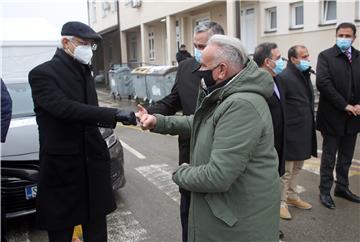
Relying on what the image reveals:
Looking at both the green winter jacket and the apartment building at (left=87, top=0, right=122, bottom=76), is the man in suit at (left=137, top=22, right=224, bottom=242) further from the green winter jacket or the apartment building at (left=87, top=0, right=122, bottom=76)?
the apartment building at (left=87, top=0, right=122, bottom=76)

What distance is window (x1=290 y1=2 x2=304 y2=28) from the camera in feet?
44.2

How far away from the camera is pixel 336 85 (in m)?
4.79

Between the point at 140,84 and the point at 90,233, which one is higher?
the point at 140,84

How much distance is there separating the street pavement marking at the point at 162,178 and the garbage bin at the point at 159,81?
7.27 m

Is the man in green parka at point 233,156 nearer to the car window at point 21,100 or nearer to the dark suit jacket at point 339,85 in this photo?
the dark suit jacket at point 339,85

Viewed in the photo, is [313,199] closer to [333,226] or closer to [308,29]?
[333,226]

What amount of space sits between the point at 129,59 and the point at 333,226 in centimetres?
2766

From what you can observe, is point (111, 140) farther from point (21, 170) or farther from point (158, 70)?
point (158, 70)

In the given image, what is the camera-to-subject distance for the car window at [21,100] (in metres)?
5.61

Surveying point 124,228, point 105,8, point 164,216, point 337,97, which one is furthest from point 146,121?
point 105,8

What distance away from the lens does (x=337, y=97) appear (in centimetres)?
468

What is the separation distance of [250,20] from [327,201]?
38.8 ft

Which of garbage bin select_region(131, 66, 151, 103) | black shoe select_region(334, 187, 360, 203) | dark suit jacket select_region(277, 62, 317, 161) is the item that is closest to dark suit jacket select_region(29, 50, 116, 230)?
dark suit jacket select_region(277, 62, 317, 161)

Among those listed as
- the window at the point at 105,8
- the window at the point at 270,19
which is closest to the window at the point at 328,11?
the window at the point at 270,19
